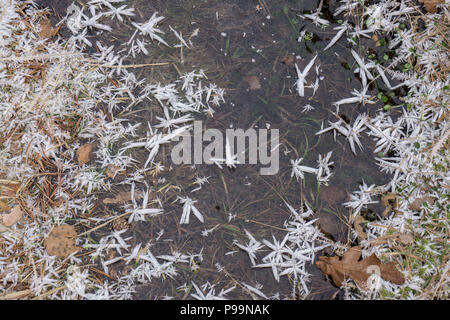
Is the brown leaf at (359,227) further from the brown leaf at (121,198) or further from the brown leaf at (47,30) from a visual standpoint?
the brown leaf at (47,30)

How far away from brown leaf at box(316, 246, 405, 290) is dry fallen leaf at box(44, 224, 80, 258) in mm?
1717

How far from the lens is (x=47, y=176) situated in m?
2.39

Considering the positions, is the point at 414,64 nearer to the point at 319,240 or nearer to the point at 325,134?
the point at 325,134

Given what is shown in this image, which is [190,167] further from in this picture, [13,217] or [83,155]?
[13,217]

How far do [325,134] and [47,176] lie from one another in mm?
2000

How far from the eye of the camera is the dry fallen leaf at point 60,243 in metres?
2.33

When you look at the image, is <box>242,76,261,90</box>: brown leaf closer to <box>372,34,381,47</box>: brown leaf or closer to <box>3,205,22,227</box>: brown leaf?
<box>372,34,381,47</box>: brown leaf

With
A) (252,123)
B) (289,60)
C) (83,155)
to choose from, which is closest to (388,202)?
(252,123)

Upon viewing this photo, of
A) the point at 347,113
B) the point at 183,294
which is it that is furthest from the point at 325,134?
the point at 183,294

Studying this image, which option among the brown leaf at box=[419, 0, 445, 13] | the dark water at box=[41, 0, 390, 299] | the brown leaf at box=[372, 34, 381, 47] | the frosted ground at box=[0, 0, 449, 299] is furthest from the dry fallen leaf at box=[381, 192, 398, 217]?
the brown leaf at box=[419, 0, 445, 13]

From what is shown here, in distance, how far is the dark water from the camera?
2.35 meters

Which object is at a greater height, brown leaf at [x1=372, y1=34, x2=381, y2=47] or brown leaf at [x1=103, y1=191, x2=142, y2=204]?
brown leaf at [x1=372, y1=34, x2=381, y2=47]

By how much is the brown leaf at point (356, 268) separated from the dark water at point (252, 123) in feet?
0.26

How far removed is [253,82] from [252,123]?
0.30 metres
